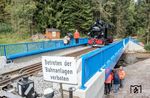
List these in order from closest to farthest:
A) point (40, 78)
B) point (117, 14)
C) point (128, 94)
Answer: point (40, 78) < point (128, 94) < point (117, 14)

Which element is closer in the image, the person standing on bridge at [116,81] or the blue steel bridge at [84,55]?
the blue steel bridge at [84,55]

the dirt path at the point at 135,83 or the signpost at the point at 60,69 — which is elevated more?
the signpost at the point at 60,69

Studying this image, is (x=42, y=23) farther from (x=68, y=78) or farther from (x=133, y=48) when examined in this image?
(x=68, y=78)

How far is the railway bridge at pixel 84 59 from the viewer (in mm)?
7432

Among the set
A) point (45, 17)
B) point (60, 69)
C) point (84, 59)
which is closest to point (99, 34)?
point (84, 59)

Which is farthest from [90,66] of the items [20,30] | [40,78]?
[20,30]

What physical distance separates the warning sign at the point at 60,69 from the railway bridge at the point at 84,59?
29 cm

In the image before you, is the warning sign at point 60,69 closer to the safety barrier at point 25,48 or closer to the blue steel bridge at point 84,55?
the blue steel bridge at point 84,55

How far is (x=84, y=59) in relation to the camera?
24.3 feet

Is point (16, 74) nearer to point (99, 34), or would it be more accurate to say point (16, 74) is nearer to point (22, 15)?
point (99, 34)

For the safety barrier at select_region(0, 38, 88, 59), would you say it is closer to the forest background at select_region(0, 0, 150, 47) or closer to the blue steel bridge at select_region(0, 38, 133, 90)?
the blue steel bridge at select_region(0, 38, 133, 90)

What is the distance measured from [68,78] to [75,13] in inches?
1884

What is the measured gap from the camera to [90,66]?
28.1 ft

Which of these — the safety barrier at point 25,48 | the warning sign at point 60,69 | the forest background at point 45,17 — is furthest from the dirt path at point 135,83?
the forest background at point 45,17
